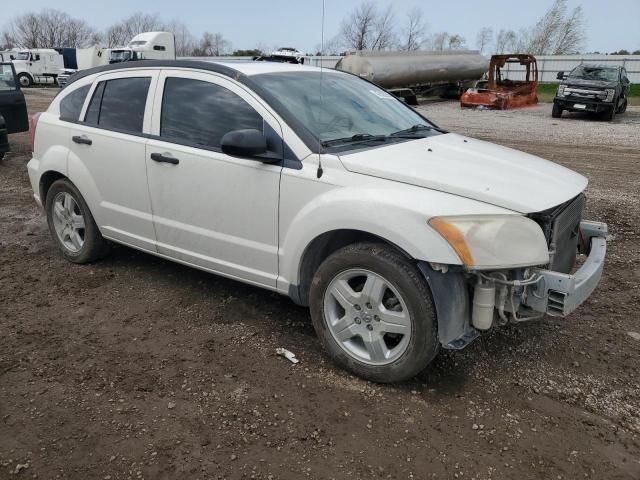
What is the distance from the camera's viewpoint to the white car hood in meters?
2.99

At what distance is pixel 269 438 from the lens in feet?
9.25

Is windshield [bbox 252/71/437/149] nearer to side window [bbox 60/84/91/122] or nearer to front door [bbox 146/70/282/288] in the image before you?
front door [bbox 146/70/282/288]

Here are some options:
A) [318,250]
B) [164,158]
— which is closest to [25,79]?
[164,158]

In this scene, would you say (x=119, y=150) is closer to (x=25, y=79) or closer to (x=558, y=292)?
(x=558, y=292)

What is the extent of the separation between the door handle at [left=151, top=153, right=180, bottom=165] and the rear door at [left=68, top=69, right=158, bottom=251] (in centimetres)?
18

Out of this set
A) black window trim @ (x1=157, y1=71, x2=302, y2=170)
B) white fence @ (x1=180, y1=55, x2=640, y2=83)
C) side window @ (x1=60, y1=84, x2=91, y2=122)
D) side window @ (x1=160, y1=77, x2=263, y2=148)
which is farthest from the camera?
white fence @ (x1=180, y1=55, x2=640, y2=83)

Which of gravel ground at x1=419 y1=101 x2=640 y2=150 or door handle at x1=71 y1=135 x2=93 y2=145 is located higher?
door handle at x1=71 y1=135 x2=93 y2=145

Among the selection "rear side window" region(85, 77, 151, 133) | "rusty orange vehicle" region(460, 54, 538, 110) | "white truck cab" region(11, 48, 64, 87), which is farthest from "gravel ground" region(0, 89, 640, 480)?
"white truck cab" region(11, 48, 64, 87)

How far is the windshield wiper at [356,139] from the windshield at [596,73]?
1816 cm

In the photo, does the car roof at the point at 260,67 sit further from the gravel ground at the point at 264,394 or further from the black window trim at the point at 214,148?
the gravel ground at the point at 264,394

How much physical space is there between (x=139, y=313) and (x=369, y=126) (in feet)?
7.22

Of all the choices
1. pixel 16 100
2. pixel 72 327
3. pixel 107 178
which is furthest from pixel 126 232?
pixel 16 100

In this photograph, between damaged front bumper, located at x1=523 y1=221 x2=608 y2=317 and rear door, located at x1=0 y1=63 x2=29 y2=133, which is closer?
damaged front bumper, located at x1=523 y1=221 x2=608 y2=317

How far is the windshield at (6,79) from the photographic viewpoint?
10508mm
